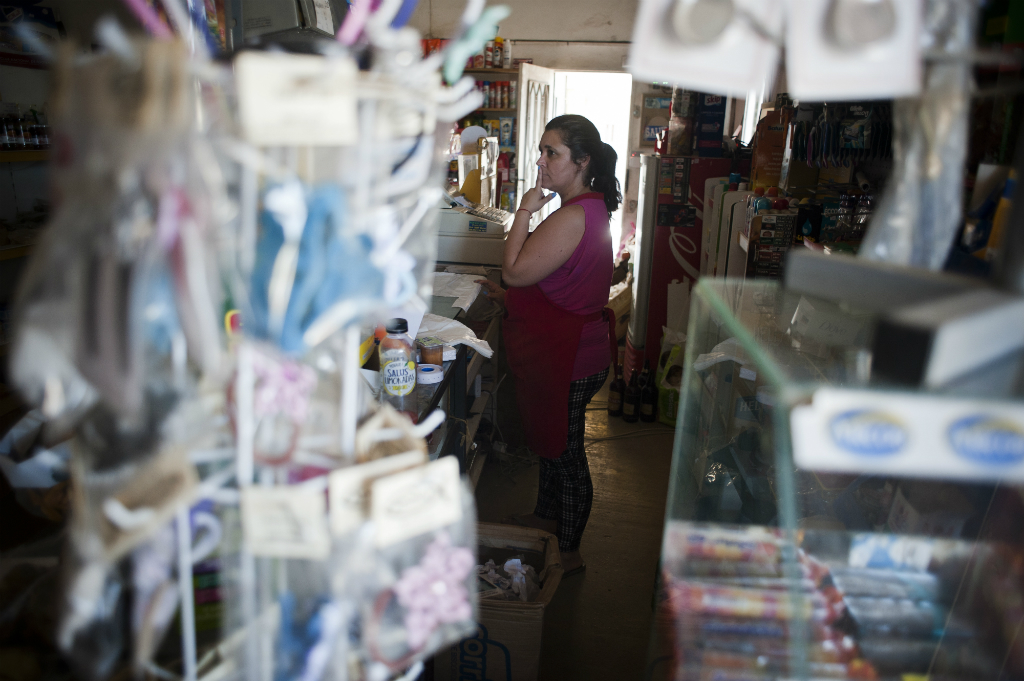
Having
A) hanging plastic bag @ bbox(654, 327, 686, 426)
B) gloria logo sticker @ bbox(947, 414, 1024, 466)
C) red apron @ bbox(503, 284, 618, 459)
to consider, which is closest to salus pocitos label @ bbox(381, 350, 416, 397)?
red apron @ bbox(503, 284, 618, 459)

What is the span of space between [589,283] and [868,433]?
2074 mm

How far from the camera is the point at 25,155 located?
109 inches

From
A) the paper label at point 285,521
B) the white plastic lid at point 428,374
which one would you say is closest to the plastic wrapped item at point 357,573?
the paper label at point 285,521

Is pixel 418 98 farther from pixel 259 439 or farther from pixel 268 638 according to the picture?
pixel 268 638

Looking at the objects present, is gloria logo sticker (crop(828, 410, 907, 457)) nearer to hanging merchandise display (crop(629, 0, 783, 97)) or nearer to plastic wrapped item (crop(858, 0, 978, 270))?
plastic wrapped item (crop(858, 0, 978, 270))

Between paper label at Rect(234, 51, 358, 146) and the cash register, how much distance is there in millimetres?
3333

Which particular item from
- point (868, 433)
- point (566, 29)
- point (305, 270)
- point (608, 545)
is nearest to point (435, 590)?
point (305, 270)

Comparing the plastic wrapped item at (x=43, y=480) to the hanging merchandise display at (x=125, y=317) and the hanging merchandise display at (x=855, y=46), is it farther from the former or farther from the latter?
the hanging merchandise display at (x=855, y=46)

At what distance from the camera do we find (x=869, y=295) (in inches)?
31.1

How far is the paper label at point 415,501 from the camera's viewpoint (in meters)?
0.81

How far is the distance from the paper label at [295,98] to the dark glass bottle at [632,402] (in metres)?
4.10

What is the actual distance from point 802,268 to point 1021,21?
786mm

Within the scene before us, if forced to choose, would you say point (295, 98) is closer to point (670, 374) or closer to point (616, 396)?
point (670, 374)

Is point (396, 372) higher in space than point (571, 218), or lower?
lower
